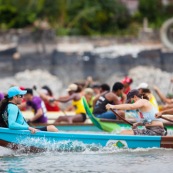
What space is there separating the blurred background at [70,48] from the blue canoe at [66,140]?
16292mm

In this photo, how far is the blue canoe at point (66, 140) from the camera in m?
17.6

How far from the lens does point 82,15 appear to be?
38625 millimetres

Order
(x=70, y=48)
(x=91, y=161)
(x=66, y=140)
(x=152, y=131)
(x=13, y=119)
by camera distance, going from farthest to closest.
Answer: (x=70, y=48), (x=152, y=131), (x=66, y=140), (x=13, y=119), (x=91, y=161)

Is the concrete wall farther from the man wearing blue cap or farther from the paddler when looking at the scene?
the man wearing blue cap

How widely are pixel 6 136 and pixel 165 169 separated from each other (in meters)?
3.11

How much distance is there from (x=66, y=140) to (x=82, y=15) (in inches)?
834

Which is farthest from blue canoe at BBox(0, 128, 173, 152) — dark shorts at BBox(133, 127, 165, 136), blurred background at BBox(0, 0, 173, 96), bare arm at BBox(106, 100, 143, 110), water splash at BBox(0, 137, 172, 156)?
blurred background at BBox(0, 0, 173, 96)

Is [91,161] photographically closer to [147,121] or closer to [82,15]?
[147,121]

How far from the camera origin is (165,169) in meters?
16.4

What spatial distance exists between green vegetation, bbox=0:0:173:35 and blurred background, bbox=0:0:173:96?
40 mm

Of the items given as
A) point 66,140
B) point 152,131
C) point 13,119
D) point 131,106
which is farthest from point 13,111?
point 152,131

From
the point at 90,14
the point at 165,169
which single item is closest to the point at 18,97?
the point at 165,169

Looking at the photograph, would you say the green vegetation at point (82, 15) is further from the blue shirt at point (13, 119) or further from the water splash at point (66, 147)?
the blue shirt at point (13, 119)

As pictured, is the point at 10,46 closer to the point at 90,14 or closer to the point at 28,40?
the point at 28,40
